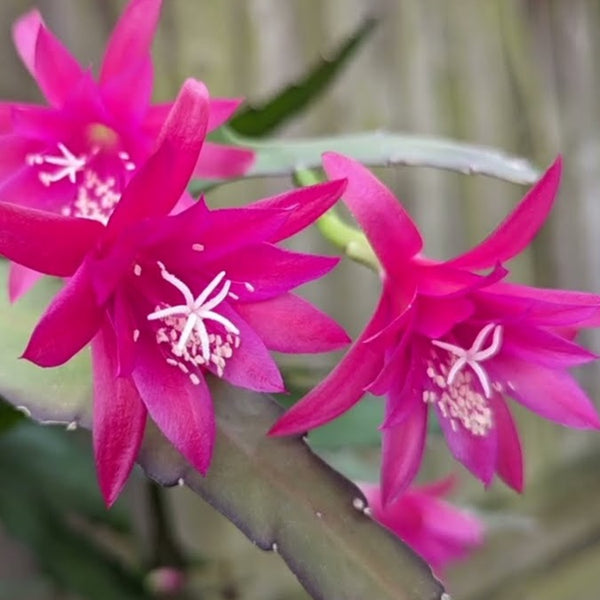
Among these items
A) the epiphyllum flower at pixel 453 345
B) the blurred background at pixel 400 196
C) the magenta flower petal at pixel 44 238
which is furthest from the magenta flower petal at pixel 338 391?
the blurred background at pixel 400 196

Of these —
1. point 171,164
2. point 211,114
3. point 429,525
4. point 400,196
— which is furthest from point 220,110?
point 400,196

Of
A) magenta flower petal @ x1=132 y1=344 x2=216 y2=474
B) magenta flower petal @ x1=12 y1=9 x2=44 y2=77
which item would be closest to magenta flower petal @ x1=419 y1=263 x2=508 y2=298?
magenta flower petal @ x1=132 y1=344 x2=216 y2=474

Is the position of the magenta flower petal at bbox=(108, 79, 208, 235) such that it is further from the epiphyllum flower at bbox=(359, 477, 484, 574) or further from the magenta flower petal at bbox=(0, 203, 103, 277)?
the epiphyllum flower at bbox=(359, 477, 484, 574)

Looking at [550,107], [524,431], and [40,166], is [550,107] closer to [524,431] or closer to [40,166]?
[524,431]

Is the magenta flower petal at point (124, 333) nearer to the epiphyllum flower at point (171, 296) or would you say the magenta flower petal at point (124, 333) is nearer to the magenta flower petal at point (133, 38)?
the epiphyllum flower at point (171, 296)

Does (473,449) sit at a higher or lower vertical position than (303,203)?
lower

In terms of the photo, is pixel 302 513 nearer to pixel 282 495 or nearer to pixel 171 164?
pixel 282 495
